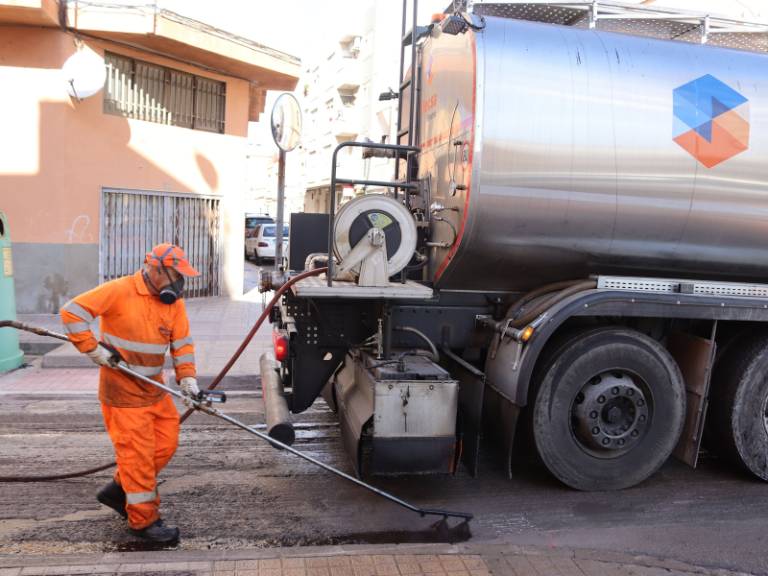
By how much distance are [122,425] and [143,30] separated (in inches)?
360

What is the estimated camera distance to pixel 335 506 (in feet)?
13.9

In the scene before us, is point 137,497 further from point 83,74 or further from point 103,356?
point 83,74

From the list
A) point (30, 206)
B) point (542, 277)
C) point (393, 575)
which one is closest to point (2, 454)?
point (393, 575)

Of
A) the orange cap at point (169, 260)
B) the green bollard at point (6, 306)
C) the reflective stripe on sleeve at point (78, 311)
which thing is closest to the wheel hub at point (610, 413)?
the orange cap at point (169, 260)

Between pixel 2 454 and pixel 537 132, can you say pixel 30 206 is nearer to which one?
pixel 2 454

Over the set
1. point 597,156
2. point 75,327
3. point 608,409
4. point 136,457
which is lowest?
point 136,457

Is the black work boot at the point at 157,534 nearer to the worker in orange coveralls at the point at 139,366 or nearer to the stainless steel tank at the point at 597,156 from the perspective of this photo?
the worker in orange coveralls at the point at 139,366

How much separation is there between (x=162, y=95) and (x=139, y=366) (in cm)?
984

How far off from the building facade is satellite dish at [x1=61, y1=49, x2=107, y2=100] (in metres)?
0.05

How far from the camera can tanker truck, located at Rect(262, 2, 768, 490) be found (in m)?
4.20

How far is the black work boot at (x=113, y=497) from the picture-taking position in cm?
378

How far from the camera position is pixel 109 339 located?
3.66 meters

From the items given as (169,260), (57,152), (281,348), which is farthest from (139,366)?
(57,152)

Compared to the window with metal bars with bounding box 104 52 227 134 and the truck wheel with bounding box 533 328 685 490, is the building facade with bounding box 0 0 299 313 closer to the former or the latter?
the window with metal bars with bounding box 104 52 227 134
